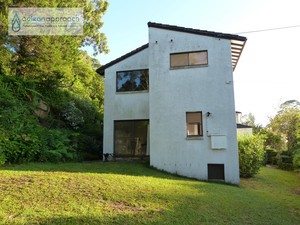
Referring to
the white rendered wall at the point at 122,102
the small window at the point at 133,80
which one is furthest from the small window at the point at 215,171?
the small window at the point at 133,80

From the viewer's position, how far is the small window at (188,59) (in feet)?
42.7

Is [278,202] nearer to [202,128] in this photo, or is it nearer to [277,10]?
[202,128]

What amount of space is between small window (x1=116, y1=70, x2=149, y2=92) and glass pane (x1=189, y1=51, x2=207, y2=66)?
3310mm

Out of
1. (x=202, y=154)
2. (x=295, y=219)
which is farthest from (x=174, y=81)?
(x=295, y=219)

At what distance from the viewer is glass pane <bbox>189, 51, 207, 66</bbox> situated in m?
13.0

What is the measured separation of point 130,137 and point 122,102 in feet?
7.22

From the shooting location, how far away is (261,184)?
13.0 meters

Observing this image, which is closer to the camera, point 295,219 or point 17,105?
point 295,219

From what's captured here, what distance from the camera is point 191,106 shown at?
12695 mm

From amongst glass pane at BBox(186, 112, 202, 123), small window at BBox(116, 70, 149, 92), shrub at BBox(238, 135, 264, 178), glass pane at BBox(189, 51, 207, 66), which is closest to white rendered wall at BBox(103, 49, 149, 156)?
small window at BBox(116, 70, 149, 92)

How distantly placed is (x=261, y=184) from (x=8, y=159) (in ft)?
38.9

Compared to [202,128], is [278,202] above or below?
below

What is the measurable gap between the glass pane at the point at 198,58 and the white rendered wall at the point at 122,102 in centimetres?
336

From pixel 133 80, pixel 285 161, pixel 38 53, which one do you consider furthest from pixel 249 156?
pixel 38 53
